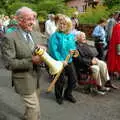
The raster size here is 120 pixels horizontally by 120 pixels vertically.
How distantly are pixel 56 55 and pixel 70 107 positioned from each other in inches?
39.6

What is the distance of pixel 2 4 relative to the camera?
45.5m

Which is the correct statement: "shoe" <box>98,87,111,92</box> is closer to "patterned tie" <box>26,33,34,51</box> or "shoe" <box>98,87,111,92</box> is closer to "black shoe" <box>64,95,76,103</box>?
"black shoe" <box>64,95,76,103</box>

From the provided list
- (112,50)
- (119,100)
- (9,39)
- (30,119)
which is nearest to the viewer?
(9,39)

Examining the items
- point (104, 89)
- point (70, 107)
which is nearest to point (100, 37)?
point (104, 89)

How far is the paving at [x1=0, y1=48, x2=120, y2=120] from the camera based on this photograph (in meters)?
7.25

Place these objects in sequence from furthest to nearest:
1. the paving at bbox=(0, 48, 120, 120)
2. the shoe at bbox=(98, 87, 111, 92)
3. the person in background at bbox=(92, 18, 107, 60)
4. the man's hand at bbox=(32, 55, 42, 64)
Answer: the person in background at bbox=(92, 18, 107, 60) < the shoe at bbox=(98, 87, 111, 92) < the paving at bbox=(0, 48, 120, 120) < the man's hand at bbox=(32, 55, 42, 64)

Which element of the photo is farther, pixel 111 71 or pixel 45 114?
pixel 111 71

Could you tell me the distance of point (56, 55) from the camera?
796 centimetres

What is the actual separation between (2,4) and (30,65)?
4075 centimetres

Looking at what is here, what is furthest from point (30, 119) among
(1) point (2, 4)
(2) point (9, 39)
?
(1) point (2, 4)

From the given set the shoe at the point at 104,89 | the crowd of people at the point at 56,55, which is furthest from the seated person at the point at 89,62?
the shoe at the point at 104,89

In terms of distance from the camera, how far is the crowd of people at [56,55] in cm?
557

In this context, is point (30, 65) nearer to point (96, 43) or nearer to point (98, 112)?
point (98, 112)

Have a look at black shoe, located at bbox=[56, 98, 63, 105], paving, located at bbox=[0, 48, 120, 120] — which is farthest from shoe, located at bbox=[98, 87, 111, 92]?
black shoe, located at bbox=[56, 98, 63, 105]
